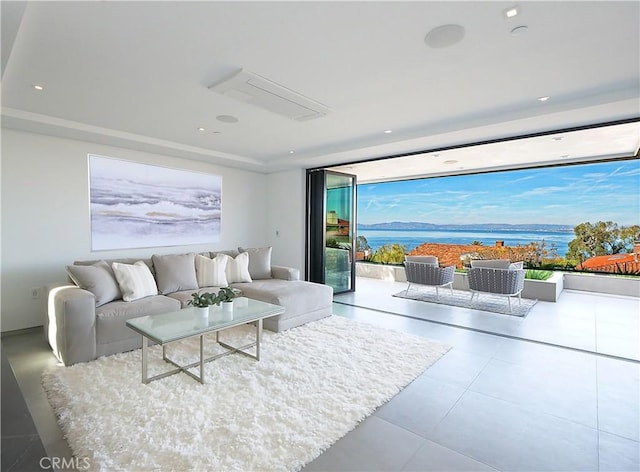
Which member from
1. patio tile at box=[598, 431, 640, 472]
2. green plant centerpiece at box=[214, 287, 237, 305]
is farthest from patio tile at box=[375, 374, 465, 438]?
green plant centerpiece at box=[214, 287, 237, 305]

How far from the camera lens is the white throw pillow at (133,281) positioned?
12.2 ft

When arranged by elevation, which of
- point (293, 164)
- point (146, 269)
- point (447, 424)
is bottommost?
point (447, 424)

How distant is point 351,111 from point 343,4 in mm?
1723

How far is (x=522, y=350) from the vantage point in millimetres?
3555

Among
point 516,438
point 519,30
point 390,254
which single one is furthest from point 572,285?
point 519,30

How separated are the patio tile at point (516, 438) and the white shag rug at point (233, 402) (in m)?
0.55

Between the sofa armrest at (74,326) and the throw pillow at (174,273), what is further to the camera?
the throw pillow at (174,273)

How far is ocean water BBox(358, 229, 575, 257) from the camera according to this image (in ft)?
25.4

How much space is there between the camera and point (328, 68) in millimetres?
2596

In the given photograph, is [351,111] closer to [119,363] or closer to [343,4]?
[343,4]

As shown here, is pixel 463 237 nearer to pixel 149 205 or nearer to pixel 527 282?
pixel 527 282

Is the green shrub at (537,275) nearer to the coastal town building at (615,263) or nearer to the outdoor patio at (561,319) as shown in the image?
the outdoor patio at (561,319)

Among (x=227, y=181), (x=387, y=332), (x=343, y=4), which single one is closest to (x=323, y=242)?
(x=227, y=181)

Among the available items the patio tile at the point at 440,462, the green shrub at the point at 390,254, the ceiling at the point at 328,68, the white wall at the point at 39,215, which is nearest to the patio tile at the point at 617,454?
the patio tile at the point at 440,462
